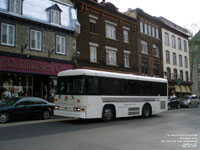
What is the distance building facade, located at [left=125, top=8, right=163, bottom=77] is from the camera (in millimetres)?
31938

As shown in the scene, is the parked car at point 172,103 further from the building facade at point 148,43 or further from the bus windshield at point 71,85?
the bus windshield at point 71,85

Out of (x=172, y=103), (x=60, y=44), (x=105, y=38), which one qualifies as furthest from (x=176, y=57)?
(x=60, y=44)

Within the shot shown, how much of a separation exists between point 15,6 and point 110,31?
1236 cm

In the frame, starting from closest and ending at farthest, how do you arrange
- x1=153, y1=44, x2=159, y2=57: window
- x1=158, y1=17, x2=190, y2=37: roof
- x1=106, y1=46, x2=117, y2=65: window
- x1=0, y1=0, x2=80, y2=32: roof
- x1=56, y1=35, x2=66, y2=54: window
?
1. x1=0, y1=0, x2=80, y2=32: roof
2. x1=56, y1=35, x2=66, y2=54: window
3. x1=106, y1=46, x2=117, y2=65: window
4. x1=153, y1=44, x2=159, y2=57: window
5. x1=158, y1=17, x2=190, y2=37: roof

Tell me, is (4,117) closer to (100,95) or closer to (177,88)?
(100,95)

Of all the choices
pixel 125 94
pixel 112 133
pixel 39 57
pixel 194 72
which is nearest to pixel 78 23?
pixel 39 57

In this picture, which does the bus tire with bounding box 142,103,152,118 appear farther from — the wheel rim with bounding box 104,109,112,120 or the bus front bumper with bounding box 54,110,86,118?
the bus front bumper with bounding box 54,110,86,118

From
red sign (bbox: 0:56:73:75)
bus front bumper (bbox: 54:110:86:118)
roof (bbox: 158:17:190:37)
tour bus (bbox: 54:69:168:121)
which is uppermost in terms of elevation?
roof (bbox: 158:17:190:37)

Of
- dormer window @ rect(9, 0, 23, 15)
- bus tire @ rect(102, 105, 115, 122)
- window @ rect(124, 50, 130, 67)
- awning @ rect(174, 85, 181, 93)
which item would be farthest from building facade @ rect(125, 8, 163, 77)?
bus tire @ rect(102, 105, 115, 122)

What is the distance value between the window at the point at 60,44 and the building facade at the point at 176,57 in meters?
20.2

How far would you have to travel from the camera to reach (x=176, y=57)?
40.4 metres

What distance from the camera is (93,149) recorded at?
6230 mm

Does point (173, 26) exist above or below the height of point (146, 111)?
above

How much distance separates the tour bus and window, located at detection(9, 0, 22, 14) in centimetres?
838
